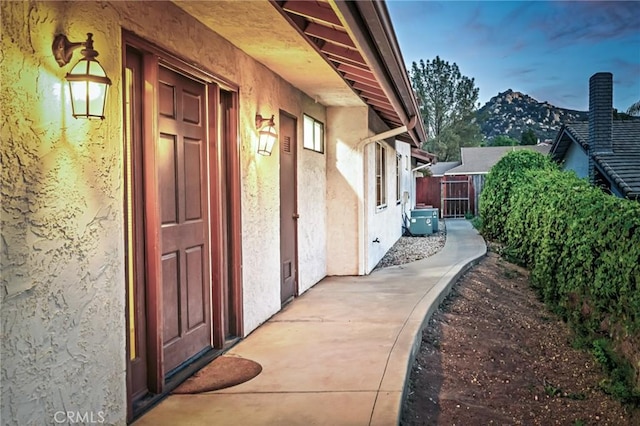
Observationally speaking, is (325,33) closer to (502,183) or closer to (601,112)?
(502,183)

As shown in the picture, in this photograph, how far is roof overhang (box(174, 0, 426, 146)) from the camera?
154 inches

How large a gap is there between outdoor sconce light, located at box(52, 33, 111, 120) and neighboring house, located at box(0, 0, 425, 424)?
0.02 m

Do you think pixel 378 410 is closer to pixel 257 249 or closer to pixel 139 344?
pixel 139 344

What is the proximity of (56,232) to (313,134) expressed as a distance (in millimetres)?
5777

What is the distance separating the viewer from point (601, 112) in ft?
46.0

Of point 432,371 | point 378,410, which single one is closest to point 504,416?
point 432,371

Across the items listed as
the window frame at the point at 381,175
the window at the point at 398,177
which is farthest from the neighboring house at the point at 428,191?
the window frame at the point at 381,175

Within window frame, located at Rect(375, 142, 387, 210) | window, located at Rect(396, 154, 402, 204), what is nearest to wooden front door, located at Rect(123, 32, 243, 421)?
window frame, located at Rect(375, 142, 387, 210)

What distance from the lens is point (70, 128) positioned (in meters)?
2.74

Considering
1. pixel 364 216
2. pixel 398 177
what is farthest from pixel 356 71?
pixel 398 177

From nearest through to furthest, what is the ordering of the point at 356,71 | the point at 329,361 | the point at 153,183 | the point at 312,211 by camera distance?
the point at 153,183, the point at 329,361, the point at 356,71, the point at 312,211

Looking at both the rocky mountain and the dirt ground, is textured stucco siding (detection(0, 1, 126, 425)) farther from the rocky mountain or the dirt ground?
the rocky mountain

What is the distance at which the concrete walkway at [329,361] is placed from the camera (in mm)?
3537

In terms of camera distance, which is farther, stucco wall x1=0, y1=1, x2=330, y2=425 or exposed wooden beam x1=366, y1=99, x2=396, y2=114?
exposed wooden beam x1=366, y1=99, x2=396, y2=114
